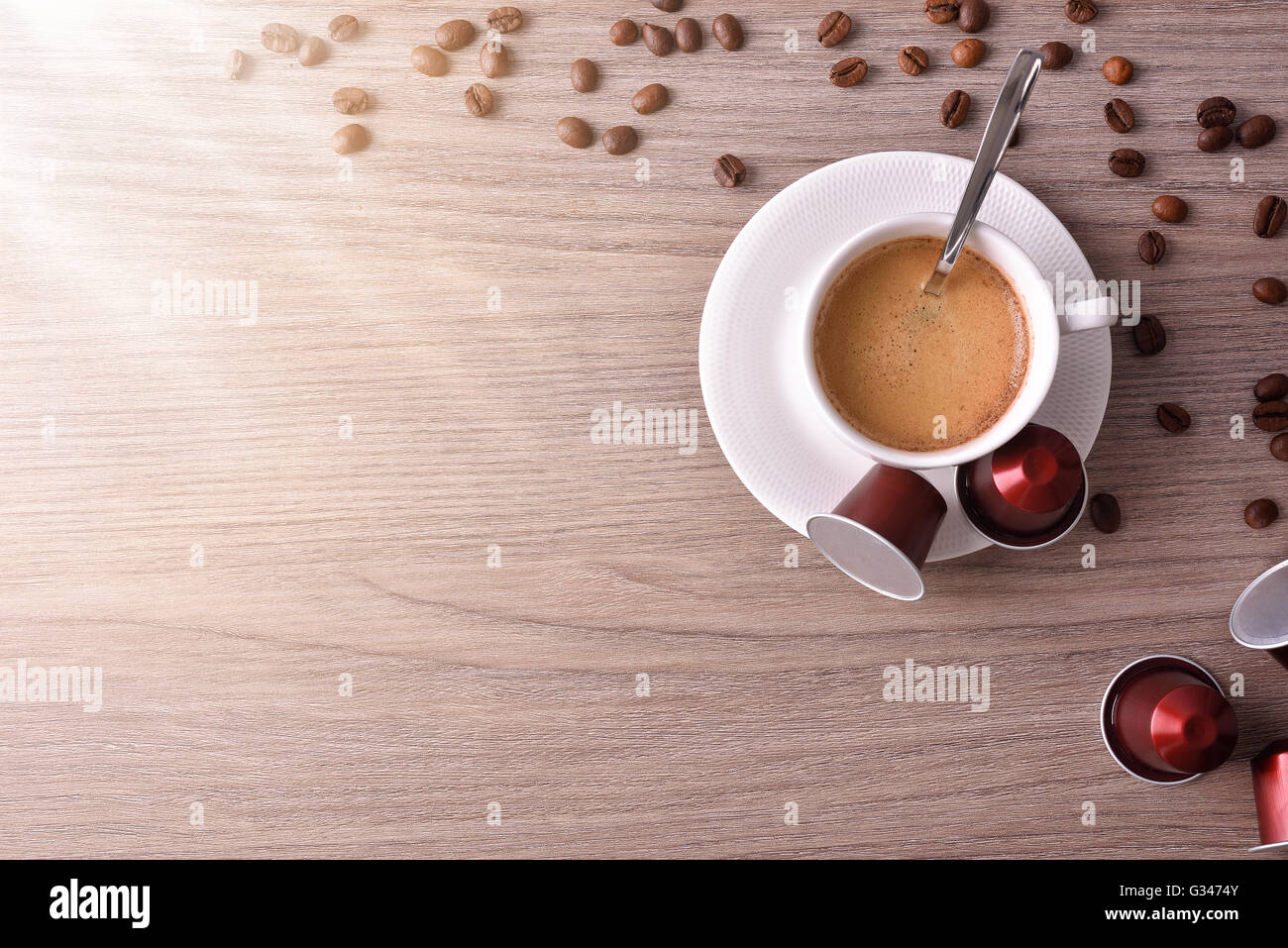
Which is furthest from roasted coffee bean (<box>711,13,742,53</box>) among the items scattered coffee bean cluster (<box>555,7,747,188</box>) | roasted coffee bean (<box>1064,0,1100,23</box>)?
roasted coffee bean (<box>1064,0,1100,23</box>)

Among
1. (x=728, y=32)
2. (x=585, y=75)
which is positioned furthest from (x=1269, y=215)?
(x=585, y=75)

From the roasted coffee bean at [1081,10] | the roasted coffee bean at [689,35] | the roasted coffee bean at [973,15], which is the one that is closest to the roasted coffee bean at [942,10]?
the roasted coffee bean at [973,15]

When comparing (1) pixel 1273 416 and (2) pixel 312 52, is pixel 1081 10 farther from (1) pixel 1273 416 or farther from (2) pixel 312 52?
(2) pixel 312 52

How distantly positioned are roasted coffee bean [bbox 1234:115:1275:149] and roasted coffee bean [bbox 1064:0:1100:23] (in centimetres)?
18

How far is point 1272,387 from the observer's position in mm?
848

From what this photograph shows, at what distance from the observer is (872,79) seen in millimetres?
880

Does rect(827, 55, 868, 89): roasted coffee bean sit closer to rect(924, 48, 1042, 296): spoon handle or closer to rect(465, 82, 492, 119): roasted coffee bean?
rect(924, 48, 1042, 296): spoon handle

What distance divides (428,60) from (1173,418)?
31.3 inches

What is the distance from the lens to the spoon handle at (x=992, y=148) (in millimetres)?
643

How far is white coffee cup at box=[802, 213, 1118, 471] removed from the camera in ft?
2.33

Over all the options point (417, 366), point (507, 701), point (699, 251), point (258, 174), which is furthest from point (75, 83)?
point (507, 701)

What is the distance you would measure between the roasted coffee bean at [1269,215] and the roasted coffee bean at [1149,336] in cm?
14

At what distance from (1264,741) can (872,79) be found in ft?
2.43
